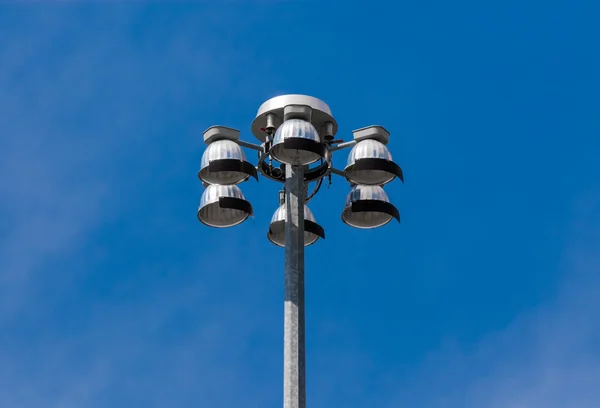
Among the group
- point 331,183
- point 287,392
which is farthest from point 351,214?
point 287,392

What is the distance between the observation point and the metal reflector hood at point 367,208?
22141 millimetres

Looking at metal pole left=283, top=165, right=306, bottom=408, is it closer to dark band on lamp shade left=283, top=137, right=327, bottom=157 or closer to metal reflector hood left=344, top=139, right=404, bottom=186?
metal reflector hood left=344, top=139, right=404, bottom=186

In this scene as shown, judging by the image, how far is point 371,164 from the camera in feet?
70.2

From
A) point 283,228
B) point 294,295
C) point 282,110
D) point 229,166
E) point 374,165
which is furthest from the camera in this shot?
point 283,228

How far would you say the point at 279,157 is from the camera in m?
20.5

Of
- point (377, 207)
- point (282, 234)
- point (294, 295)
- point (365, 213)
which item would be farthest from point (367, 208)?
point (294, 295)

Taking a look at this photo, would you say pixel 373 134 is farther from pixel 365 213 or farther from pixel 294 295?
pixel 294 295

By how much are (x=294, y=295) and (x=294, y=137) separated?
7.97 ft

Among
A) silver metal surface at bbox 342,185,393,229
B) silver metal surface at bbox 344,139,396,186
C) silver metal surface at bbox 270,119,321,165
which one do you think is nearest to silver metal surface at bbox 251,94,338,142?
silver metal surface at bbox 344,139,396,186

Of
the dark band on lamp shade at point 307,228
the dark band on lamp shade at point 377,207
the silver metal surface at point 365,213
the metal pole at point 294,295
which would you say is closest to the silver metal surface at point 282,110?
the metal pole at point 294,295

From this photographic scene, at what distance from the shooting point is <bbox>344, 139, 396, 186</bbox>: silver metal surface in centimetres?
2147

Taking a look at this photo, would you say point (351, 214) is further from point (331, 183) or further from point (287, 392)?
point (287, 392)

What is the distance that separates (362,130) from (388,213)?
1493mm

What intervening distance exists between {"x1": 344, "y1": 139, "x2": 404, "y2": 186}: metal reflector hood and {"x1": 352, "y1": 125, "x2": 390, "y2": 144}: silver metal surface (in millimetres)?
84
